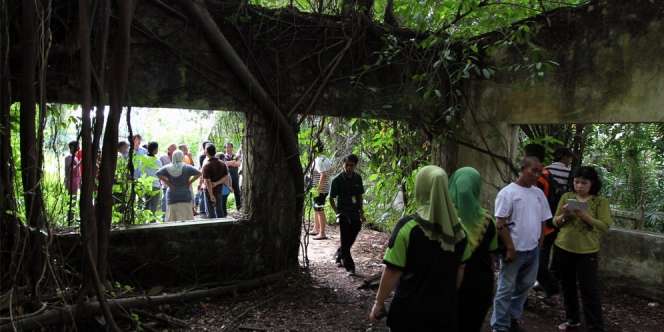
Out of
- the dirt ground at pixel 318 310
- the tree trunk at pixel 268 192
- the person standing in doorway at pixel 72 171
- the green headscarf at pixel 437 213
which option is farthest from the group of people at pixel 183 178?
the green headscarf at pixel 437 213

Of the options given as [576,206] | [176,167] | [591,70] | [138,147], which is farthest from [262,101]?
[138,147]

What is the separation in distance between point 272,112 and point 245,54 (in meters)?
0.67

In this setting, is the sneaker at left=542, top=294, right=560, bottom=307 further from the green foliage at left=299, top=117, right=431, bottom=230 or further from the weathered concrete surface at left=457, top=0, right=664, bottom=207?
the green foliage at left=299, top=117, right=431, bottom=230

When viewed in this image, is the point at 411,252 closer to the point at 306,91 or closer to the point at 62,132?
the point at 306,91

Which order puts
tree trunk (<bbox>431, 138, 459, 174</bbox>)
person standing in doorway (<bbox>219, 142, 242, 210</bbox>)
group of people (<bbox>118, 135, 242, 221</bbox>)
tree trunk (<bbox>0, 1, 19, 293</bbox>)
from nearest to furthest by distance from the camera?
tree trunk (<bbox>0, 1, 19, 293</bbox>)
tree trunk (<bbox>431, 138, 459, 174</bbox>)
group of people (<bbox>118, 135, 242, 221</bbox>)
person standing in doorway (<bbox>219, 142, 242, 210</bbox>)

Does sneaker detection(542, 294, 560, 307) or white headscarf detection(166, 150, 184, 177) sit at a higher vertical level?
white headscarf detection(166, 150, 184, 177)

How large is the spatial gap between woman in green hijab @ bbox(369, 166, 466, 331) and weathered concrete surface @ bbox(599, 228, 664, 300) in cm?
351

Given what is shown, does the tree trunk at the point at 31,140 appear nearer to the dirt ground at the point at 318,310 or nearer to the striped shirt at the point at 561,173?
the dirt ground at the point at 318,310

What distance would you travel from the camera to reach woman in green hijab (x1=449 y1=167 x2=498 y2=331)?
2957 millimetres

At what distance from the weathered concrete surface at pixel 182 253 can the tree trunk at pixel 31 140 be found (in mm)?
615

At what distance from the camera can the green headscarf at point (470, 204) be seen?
2.95 metres

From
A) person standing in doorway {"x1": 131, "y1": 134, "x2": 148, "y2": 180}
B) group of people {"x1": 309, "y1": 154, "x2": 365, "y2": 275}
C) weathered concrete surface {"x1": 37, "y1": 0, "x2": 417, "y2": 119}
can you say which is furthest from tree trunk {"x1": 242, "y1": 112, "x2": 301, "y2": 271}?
person standing in doorway {"x1": 131, "y1": 134, "x2": 148, "y2": 180}

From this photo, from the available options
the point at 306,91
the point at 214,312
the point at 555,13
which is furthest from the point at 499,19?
the point at 214,312

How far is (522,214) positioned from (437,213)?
1.51 m
